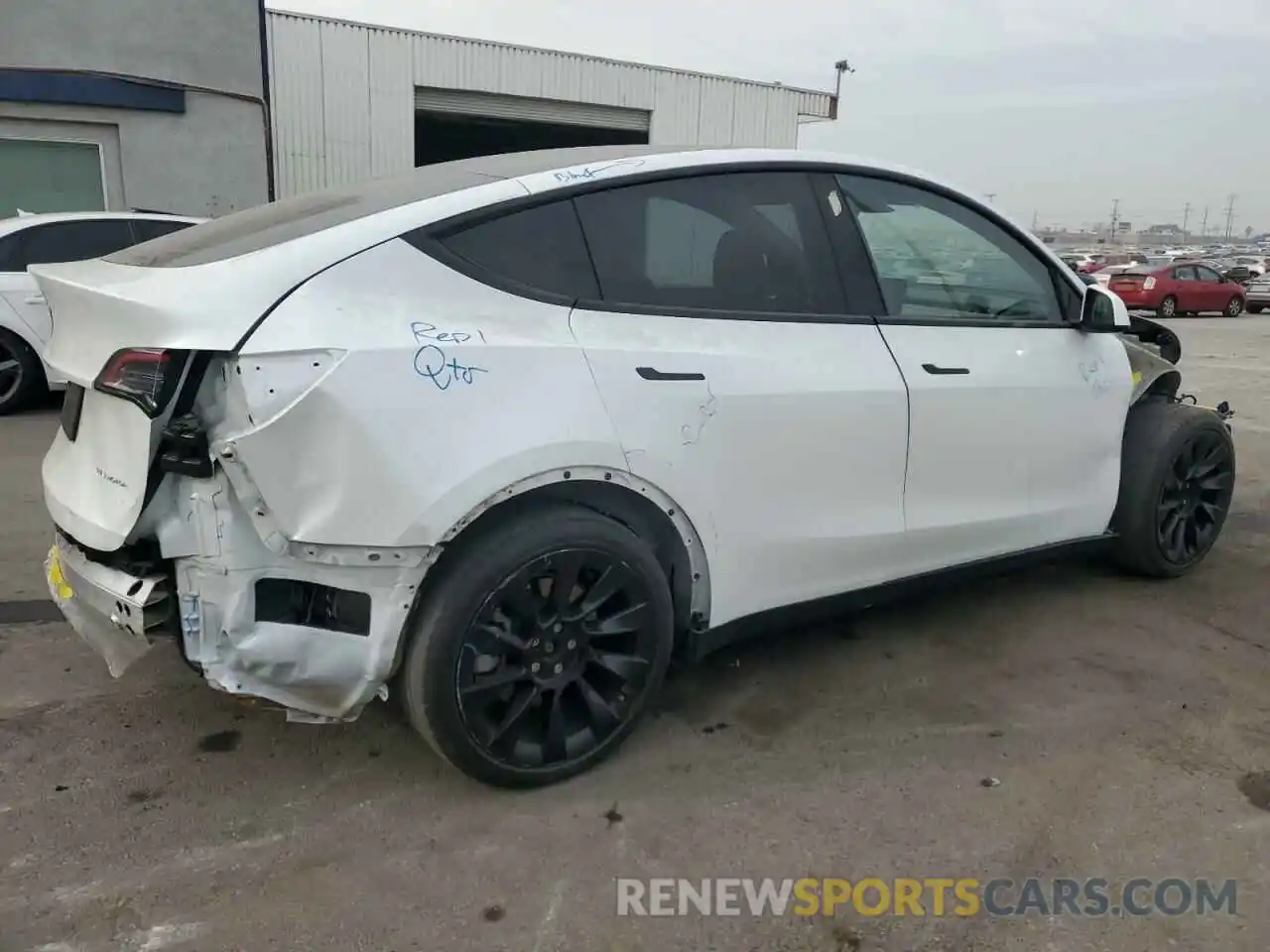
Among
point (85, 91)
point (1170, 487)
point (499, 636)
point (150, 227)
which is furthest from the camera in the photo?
point (85, 91)

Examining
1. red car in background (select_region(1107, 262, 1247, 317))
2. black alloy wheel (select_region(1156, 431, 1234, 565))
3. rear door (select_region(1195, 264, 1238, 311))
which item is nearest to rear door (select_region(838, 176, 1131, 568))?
black alloy wheel (select_region(1156, 431, 1234, 565))

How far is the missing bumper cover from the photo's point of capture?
245 cm

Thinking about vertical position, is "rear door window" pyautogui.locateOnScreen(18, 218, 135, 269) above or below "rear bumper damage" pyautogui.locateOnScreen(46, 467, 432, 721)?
above

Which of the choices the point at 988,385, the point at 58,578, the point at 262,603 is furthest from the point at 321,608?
the point at 988,385

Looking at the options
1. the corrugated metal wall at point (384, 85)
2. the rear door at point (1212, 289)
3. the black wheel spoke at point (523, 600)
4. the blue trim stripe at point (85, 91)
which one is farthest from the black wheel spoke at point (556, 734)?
the rear door at point (1212, 289)

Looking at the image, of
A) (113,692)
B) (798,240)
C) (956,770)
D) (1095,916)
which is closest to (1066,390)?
(798,240)

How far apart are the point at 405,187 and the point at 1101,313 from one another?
8.64ft

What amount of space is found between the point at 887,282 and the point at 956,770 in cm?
156

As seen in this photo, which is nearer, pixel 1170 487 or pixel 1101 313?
pixel 1101 313

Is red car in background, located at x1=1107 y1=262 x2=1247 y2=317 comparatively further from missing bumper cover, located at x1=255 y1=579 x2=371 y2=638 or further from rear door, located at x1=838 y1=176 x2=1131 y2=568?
missing bumper cover, located at x1=255 y1=579 x2=371 y2=638

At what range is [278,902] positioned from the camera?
7.63ft

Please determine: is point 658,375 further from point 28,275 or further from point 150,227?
point 150,227

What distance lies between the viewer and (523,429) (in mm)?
2521

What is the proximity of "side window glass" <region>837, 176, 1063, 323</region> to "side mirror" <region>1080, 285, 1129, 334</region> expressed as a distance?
→ 114 millimetres
